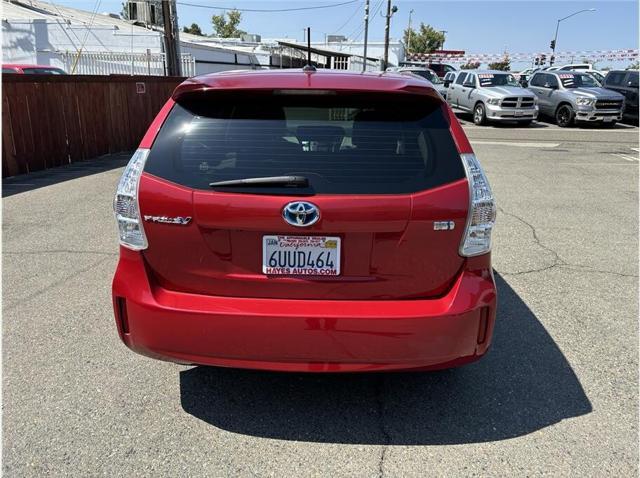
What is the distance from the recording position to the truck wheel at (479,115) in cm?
1883

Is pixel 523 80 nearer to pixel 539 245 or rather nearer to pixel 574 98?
pixel 574 98

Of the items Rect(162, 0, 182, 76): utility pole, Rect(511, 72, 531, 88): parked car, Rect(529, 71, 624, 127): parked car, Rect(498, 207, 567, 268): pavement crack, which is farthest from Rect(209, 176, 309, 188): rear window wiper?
Rect(511, 72, 531, 88): parked car

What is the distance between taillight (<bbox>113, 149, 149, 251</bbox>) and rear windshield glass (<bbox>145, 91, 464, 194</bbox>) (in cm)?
7

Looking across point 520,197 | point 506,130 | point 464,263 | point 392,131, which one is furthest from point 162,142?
point 506,130

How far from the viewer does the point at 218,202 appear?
2.46m

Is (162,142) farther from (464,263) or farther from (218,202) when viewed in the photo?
(464,263)

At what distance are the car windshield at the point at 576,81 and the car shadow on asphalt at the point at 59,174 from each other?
15565mm

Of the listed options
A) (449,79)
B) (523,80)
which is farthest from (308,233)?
(523,80)

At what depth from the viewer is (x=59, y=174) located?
31.6ft

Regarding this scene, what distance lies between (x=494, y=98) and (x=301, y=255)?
1749 cm

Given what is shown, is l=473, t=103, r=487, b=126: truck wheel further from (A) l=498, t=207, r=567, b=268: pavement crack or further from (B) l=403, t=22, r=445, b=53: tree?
(B) l=403, t=22, r=445, b=53: tree

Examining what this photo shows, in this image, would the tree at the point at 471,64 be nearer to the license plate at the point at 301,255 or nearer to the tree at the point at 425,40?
the tree at the point at 425,40

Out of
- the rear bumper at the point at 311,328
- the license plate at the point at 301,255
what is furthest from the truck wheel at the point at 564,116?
the license plate at the point at 301,255

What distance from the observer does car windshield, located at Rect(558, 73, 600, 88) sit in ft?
62.6
